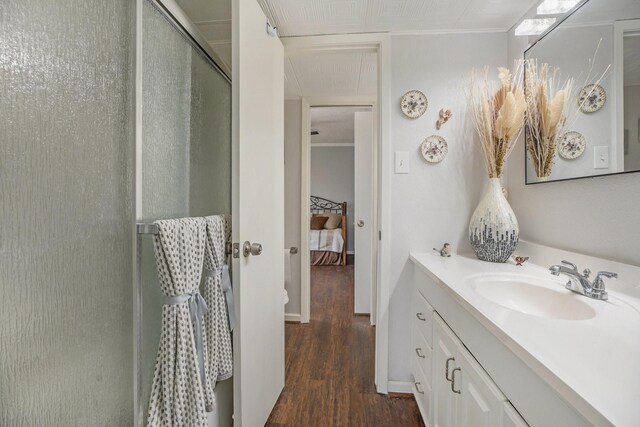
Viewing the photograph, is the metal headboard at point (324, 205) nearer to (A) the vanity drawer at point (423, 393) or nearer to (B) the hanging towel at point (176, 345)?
(A) the vanity drawer at point (423, 393)

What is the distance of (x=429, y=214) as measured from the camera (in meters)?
1.72

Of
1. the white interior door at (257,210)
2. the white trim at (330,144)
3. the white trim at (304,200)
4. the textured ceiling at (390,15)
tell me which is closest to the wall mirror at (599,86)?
the textured ceiling at (390,15)

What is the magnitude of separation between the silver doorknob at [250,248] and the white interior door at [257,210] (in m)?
0.02

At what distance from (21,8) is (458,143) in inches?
70.9

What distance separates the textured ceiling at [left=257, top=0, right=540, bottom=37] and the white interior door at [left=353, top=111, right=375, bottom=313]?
1.25 metres

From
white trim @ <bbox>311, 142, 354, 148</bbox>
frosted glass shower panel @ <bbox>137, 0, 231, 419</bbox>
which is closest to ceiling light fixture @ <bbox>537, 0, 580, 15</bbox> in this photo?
frosted glass shower panel @ <bbox>137, 0, 231, 419</bbox>

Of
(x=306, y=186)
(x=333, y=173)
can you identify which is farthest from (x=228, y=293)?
(x=333, y=173)

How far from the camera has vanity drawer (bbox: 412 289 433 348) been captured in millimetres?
1316

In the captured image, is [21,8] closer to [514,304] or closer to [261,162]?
[261,162]

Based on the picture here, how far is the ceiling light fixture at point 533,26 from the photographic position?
1380mm

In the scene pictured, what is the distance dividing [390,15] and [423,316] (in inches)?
62.8

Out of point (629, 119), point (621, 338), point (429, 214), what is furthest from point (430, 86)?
point (621, 338)

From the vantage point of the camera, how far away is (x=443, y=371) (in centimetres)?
113

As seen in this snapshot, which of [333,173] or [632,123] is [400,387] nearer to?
[632,123]
